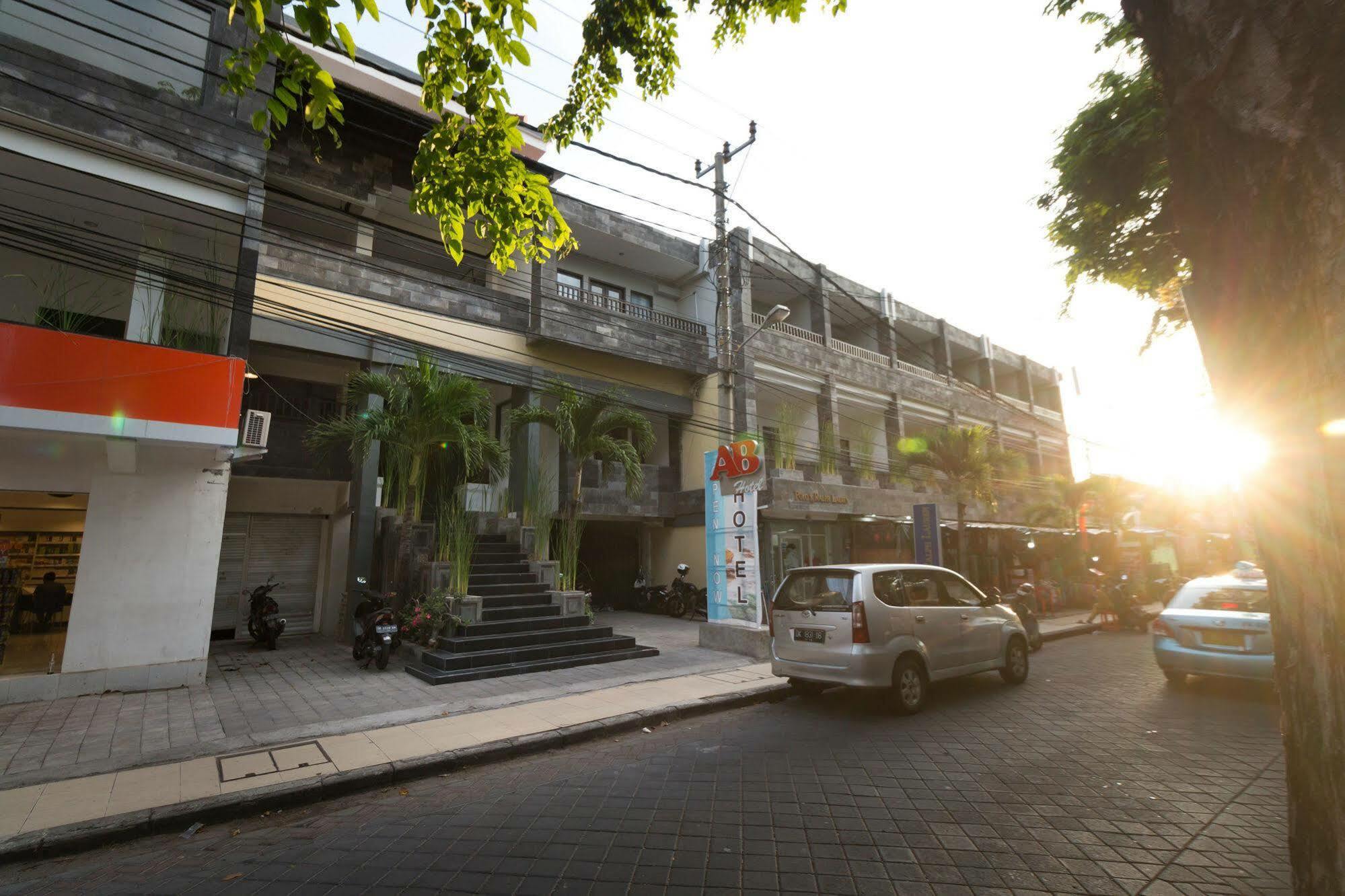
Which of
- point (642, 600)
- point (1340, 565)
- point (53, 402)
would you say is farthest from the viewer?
point (642, 600)

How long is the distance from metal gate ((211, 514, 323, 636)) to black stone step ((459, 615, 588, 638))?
6.17m

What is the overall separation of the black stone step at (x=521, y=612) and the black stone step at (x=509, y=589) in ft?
1.04

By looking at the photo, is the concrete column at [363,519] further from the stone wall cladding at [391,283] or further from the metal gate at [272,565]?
the stone wall cladding at [391,283]

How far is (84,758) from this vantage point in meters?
5.55

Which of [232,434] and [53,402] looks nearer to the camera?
[53,402]

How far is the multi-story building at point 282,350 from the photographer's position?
7965 millimetres

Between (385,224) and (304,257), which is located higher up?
(385,224)

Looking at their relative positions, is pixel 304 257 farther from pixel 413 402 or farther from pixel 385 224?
pixel 413 402

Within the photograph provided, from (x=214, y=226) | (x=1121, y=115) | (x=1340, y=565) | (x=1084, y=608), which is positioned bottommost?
(x=1084, y=608)

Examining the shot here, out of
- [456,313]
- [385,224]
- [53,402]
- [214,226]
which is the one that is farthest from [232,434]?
[385,224]

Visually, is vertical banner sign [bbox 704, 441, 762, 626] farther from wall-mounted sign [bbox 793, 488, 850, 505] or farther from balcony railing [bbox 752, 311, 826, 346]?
balcony railing [bbox 752, 311, 826, 346]

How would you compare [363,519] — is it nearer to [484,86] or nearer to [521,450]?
[521,450]

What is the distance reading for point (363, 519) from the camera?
12.1 metres

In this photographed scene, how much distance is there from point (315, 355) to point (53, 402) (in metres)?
6.51
